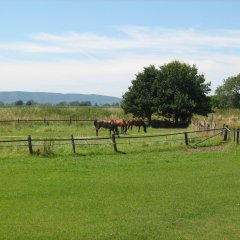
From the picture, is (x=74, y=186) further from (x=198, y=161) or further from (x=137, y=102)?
(x=137, y=102)

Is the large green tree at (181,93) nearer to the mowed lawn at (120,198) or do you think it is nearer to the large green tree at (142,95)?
the large green tree at (142,95)

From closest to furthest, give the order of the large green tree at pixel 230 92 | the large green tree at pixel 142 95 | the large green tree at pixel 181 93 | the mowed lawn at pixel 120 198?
the mowed lawn at pixel 120 198 → the large green tree at pixel 181 93 → the large green tree at pixel 142 95 → the large green tree at pixel 230 92

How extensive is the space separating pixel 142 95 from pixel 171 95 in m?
3.85

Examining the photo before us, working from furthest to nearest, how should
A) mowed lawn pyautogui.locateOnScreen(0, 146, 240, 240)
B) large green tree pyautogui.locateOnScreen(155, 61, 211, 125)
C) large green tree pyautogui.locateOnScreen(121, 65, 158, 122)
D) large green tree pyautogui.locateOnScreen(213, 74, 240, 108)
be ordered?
large green tree pyautogui.locateOnScreen(213, 74, 240, 108) < large green tree pyautogui.locateOnScreen(121, 65, 158, 122) < large green tree pyautogui.locateOnScreen(155, 61, 211, 125) < mowed lawn pyautogui.locateOnScreen(0, 146, 240, 240)

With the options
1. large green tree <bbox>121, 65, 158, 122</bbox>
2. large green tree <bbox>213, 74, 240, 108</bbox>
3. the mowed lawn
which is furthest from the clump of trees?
large green tree <bbox>213, 74, 240, 108</bbox>

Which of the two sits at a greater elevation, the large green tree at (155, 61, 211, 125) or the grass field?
the large green tree at (155, 61, 211, 125)

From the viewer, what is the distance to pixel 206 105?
194ft

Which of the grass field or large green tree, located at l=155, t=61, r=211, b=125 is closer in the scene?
the grass field

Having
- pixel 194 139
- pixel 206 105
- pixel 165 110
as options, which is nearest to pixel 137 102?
pixel 165 110

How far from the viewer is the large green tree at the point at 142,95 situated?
58.9 m

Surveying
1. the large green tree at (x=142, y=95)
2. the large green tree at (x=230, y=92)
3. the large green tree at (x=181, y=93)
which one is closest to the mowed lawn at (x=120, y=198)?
the large green tree at (x=181, y=93)

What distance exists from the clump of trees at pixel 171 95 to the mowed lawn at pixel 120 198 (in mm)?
34756

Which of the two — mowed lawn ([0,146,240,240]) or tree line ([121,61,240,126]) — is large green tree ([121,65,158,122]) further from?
mowed lawn ([0,146,240,240])

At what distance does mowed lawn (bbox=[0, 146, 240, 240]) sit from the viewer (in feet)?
32.8
